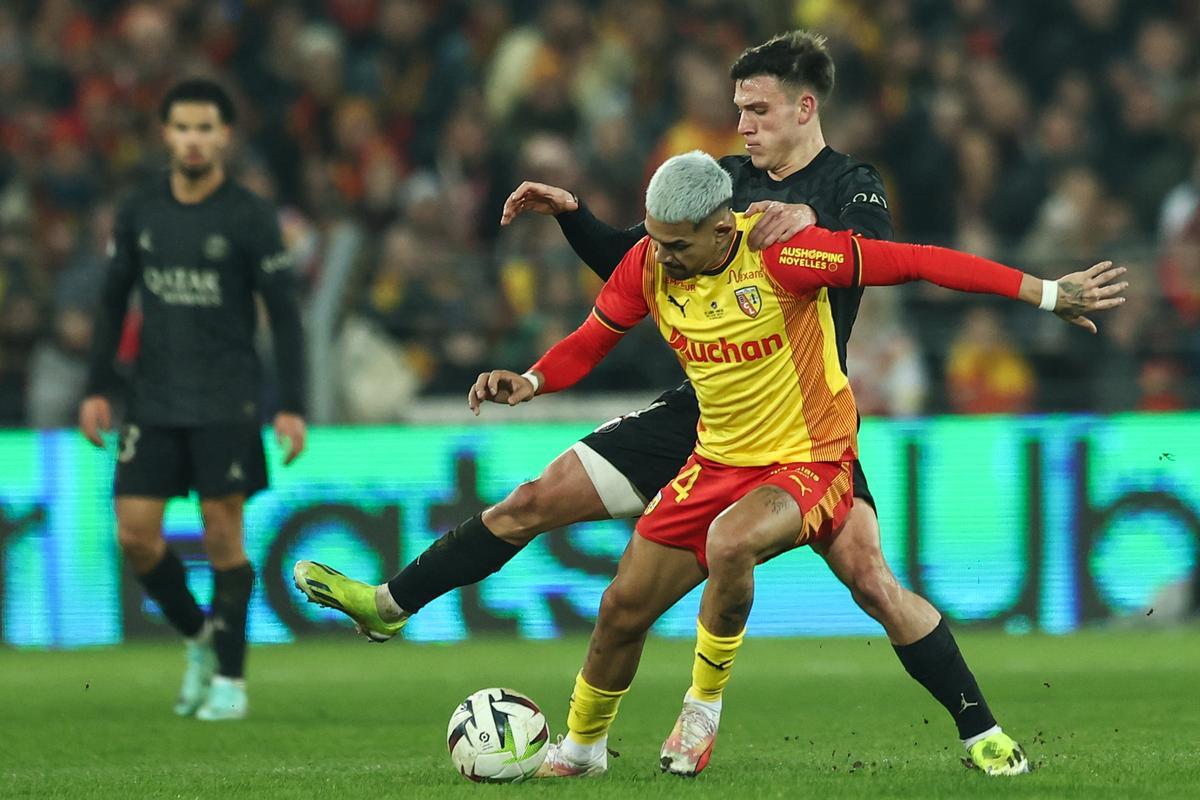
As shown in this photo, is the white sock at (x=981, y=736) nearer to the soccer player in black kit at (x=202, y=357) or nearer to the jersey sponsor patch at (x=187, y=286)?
the soccer player in black kit at (x=202, y=357)

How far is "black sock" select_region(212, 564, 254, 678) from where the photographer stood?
852cm

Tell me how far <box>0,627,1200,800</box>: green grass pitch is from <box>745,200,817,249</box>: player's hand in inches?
64.1

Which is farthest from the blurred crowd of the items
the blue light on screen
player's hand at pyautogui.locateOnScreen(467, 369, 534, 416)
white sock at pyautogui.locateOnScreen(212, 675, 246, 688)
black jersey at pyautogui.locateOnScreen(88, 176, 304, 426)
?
player's hand at pyautogui.locateOnScreen(467, 369, 534, 416)

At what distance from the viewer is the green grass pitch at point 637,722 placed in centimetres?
616

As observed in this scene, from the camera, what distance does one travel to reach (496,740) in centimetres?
626

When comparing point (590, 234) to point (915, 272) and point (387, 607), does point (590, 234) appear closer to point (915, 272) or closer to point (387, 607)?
point (915, 272)

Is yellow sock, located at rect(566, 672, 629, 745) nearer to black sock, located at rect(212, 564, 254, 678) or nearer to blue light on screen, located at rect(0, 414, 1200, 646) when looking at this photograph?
black sock, located at rect(212, 564, 254, 678)

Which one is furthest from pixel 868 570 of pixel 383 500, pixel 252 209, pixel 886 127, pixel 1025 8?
pixel 1025 8

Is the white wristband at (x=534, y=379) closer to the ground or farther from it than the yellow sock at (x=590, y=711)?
farther from it

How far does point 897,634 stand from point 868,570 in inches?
8.8

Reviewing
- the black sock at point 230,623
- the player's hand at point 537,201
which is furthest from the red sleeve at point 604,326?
the black sock at point 230,623

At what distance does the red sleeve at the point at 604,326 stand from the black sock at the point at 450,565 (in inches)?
21.2

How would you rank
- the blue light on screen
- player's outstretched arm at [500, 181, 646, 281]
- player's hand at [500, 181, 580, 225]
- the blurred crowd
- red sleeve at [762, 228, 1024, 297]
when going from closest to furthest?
red sleeve at [762, 228, 1024, 297], player's hand at [500, 181, 580, 225], player's outstretched arm at [500, 181, 646, 281], the blue light on screen, the blurred crowd

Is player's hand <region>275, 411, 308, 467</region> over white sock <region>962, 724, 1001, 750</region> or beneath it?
over
